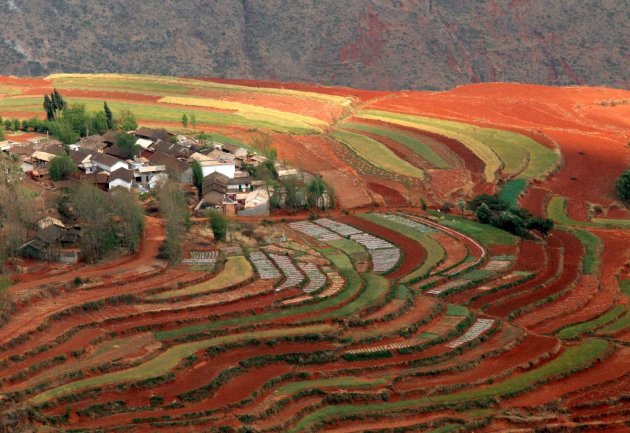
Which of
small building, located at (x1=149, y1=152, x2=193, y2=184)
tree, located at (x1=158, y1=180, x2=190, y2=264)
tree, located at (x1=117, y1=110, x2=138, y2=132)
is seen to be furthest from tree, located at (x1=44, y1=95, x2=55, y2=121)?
tree, located at (x1=158, y1=180, x2=190, y2=264)

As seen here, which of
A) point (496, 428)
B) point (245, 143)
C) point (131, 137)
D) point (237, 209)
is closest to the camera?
Answer: point (496, 428)

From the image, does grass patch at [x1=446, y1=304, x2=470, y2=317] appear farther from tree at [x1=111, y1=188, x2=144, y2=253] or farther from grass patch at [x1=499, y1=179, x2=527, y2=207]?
grass patch at [x1=499, y1=179, x2=527, y2=207]

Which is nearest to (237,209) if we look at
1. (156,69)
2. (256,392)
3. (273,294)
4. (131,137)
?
(131,137)

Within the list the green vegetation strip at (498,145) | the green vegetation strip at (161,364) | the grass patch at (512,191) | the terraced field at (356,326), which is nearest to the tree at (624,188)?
the terraced field at (356,326)

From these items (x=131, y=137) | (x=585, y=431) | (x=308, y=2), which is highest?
(x=308, y=2)

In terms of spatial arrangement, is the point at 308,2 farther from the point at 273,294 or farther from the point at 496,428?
the point at 496,428

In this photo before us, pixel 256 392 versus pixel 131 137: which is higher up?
pixel 131 137


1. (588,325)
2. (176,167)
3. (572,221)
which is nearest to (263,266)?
(588,325)
